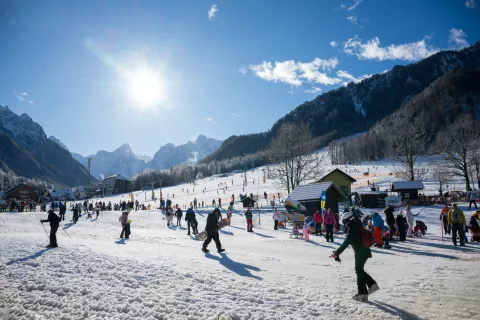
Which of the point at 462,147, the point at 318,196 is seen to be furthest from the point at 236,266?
the point at 462,147

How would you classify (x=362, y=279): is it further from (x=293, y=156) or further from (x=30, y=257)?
(x=293, y=156)

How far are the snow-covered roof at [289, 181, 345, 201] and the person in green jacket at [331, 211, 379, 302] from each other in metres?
16.7

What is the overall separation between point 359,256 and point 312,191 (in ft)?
60.4

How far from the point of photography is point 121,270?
6945 mm

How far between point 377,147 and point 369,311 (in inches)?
5532

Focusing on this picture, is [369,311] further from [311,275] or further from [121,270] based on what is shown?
[121,270]

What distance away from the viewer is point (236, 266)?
26.7 feet

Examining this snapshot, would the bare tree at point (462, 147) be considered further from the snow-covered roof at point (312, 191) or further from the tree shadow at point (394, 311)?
the tree shadow at point (394, 311)

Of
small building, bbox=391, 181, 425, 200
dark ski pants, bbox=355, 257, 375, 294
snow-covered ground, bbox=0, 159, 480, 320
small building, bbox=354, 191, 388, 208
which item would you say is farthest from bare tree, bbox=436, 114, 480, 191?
dark ski pants, bbox=355, 257, 375, 294

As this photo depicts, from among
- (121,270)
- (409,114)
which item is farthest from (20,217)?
(409,114)

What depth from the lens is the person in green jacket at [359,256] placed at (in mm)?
5352

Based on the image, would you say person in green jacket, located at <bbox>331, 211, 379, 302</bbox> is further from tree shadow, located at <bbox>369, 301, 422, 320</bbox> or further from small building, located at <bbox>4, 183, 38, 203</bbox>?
small building, located at <bbox>4, 183, 38, 203</bbox>

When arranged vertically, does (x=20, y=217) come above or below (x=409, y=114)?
below

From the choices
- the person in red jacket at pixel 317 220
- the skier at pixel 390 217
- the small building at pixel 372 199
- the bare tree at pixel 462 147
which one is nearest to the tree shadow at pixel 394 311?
the skier at pixel 390 217
